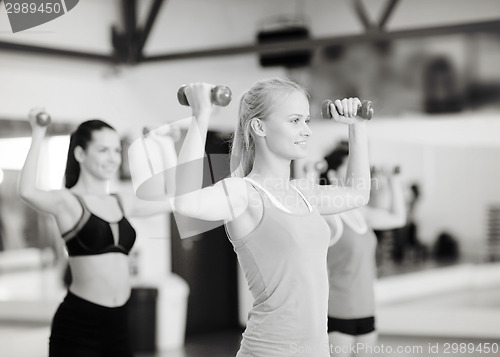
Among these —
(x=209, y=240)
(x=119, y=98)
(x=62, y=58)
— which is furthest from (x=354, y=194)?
(x=209, y=240)

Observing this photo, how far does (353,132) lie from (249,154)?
0.29 metres

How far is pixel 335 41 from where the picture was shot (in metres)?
4.59

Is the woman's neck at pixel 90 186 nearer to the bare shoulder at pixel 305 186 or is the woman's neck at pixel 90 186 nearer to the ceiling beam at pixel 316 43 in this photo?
the bare shoulder at pixel 305 186

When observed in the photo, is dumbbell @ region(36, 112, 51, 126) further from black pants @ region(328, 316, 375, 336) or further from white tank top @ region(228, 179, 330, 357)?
black pants @ region(328, 316, 375, 336)

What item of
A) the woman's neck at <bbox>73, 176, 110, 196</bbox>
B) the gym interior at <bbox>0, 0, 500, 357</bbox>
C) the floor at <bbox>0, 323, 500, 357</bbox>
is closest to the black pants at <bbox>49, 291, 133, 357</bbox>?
the woman's neck at <bbox>73, 176, 110, 196</bbox>

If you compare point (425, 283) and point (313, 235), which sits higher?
point (313, 235)

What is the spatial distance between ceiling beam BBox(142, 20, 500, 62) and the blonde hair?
8.80 ft

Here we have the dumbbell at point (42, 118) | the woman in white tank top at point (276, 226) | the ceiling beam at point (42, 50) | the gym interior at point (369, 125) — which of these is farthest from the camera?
the gym interior at point (369, 125)

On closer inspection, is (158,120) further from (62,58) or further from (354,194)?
(354,194)

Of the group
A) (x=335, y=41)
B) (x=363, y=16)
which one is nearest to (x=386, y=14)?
(x=363, y=16)

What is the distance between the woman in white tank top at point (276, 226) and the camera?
5.38ft

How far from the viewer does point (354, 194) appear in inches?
71.8

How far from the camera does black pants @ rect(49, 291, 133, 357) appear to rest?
2.19 m

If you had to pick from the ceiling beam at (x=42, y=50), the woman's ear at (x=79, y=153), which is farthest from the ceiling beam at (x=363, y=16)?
the woman's ear at (x=79, y=153)
